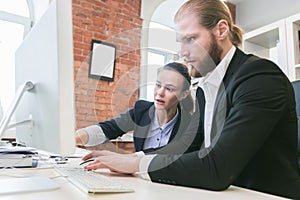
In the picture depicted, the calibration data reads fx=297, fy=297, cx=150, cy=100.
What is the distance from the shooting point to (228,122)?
2.39ft

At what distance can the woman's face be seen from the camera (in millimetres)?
1045

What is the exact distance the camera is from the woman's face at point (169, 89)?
1.04 meters

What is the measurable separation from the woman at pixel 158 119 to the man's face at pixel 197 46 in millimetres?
67

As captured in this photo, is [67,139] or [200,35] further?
[200,35]

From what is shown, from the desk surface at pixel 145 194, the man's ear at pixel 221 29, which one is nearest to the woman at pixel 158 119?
the man's ear at pixel 221 29

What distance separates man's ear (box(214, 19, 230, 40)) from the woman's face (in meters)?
0.19

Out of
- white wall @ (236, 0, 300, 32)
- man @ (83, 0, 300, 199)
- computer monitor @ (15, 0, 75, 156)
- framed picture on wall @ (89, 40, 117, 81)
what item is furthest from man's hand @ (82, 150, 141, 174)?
white wall @ (236, 0, 300, 32)

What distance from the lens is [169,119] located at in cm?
115

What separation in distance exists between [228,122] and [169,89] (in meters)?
0.40

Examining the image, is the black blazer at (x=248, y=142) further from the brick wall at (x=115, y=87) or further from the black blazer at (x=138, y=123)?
the brick wall at (x=115, y=87)

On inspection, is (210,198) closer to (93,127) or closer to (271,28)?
(93,127)

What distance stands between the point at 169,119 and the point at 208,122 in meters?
0.21

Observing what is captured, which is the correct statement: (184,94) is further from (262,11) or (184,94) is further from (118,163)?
(262,11)

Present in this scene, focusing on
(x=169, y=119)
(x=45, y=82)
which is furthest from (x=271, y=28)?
(x=45, y=82)
